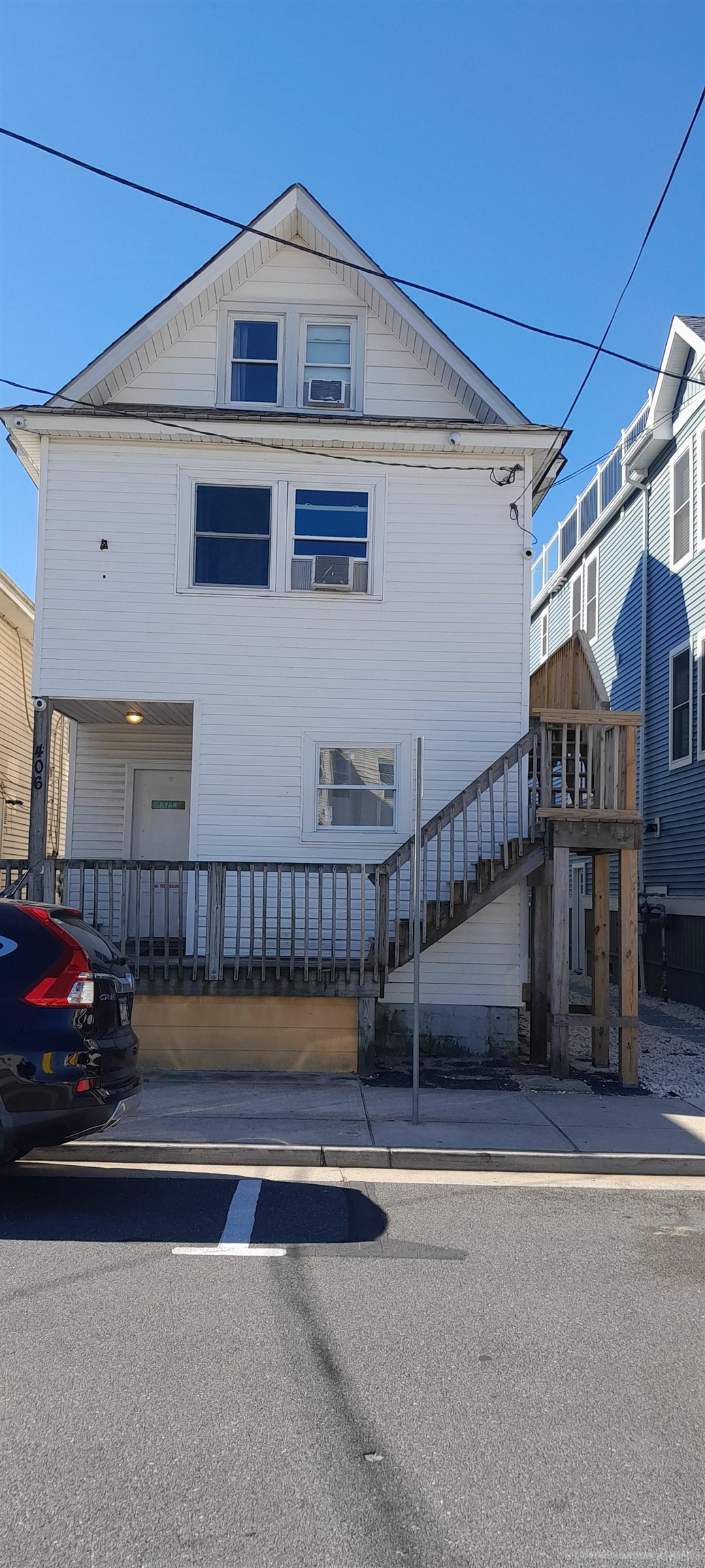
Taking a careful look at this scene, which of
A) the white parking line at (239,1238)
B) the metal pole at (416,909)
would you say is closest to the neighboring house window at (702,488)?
the metal pole at (416,909)

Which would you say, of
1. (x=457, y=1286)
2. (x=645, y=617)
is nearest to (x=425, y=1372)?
(x=457, y=1286)

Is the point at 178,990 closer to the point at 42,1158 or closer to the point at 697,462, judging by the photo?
the point at 42,1158

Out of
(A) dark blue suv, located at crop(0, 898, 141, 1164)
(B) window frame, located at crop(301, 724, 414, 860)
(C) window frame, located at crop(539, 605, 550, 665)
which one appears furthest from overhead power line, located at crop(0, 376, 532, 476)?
(C) window frame, located at crop(539, 605, 550, 665)

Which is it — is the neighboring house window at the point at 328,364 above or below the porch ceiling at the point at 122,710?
above

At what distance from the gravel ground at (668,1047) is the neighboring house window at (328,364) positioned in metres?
7.72

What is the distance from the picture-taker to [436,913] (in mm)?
10578

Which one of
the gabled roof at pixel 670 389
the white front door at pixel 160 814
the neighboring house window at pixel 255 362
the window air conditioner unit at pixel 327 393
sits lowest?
the white front door at pixel 160 814

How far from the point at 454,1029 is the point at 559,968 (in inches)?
76.7

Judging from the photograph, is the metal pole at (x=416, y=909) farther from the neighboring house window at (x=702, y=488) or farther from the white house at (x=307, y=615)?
the neighboring house window at (x=702, y=488)

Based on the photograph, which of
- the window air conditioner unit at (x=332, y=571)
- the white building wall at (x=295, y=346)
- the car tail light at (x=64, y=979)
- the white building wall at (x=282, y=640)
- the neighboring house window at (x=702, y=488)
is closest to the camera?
the car tail light at (x=64, y=979)

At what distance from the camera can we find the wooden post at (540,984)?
11477 mm

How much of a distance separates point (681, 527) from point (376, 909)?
961 centimetres

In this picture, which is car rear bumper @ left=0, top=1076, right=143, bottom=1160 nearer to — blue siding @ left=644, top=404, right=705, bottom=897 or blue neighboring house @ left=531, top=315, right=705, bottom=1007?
blue neighboring house @ left=531, top=315, right=705, bottom=1007

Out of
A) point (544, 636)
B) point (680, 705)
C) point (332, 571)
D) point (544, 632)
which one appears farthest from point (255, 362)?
point (544, 632)
